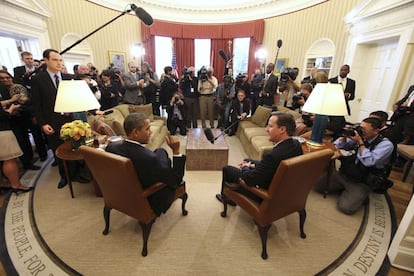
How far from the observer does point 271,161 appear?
1.55m

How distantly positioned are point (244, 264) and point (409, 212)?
1398 millimetres

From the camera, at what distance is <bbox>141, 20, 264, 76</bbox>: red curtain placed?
7.42 m

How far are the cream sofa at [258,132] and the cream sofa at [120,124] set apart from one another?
1765 mm

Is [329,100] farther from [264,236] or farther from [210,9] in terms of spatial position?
[210,9]

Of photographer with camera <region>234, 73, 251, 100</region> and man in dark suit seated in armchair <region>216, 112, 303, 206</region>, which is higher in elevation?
photographer with camera <region>234, 73, 251, 100</region>

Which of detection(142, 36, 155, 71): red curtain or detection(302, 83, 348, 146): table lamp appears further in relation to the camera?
detection(142, 36, 155, 71): red curtain

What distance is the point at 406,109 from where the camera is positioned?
307 centimetres

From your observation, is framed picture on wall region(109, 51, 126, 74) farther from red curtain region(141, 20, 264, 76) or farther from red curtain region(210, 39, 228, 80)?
red curtain region(210, 39, 228, 80)

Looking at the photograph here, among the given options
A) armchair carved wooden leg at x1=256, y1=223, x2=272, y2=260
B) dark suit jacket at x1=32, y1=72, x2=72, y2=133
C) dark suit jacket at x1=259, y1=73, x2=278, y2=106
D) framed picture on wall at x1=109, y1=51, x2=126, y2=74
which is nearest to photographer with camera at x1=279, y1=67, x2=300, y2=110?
dark suit jacket at x1=259, y1=73, x2=278, y2=106

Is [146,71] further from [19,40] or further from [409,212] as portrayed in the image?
[409,212]

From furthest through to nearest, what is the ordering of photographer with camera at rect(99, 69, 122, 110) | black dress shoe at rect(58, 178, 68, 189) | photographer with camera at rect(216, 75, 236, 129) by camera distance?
photographer with camera at rect(216, 75, 236, 129) < photographer with camera at rect(99, 69, 122, 110) < black dress shoe at rect(58, 178, 68, 189)

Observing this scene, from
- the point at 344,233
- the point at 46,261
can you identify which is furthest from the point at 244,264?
the point at 46,261

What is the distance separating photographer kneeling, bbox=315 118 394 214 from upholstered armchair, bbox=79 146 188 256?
2.14 metres

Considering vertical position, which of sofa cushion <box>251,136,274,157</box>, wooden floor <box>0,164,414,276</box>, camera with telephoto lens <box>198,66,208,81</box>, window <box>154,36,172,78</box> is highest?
window <box>154,36,172,78</box>
